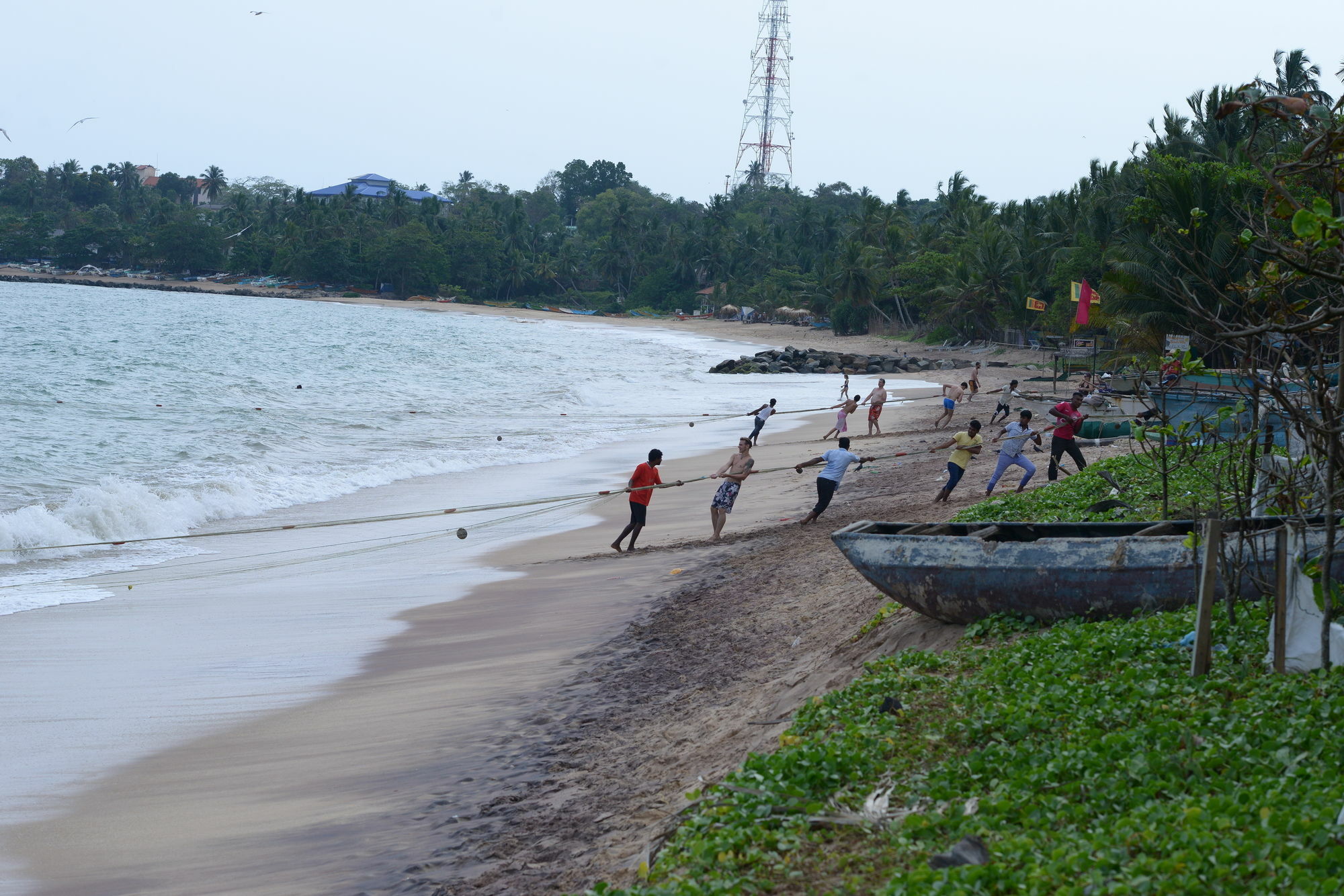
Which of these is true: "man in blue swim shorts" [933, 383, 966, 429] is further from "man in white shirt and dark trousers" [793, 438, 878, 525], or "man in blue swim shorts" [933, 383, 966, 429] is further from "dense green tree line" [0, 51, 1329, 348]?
"dense green tree line" [0, 51, 1329, 348]

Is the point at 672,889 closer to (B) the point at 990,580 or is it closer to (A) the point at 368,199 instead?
(B) the point at 990,580

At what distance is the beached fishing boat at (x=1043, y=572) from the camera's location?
7.25 m

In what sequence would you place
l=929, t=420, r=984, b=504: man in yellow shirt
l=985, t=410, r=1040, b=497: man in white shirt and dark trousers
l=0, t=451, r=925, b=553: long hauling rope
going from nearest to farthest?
l=0, t=451, r=925, b=553: long hauling rope → l=929, t=420, r=984, b=504: man in yellow shirt → l=985, t=410, r=1040, b=497: man in white shirt and dark trousers

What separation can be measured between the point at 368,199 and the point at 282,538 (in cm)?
11606

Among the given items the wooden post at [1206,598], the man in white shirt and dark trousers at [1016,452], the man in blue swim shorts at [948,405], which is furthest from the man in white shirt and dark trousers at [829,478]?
the man in blue swim shorts at [948,405]

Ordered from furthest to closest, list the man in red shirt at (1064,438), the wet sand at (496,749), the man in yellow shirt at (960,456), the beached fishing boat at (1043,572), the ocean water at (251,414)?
the man in red shirt at (1064,438) < the ocean water at (251,414) < the man in yellow shirt at (960,456) < the beached fishing boat at (1043,572) < the wet sand at (496,749)

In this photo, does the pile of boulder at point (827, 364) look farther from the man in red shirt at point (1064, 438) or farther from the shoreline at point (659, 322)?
the man in red shirt at point (1064, 438)

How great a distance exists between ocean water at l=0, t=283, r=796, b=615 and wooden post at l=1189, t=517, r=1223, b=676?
10.3 meters

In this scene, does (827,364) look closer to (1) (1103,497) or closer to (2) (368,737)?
(1) (1103,497)

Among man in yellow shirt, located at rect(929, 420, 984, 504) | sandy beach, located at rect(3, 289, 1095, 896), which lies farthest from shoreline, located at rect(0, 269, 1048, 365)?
Result: sandy beach, located at rect(3, 289, 1095, 896)

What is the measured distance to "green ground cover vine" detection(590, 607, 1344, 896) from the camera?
4.03 m

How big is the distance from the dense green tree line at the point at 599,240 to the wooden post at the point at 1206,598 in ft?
156

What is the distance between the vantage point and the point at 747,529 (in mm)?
14609

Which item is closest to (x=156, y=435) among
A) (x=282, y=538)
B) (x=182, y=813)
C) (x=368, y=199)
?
(x=282, y=538)
